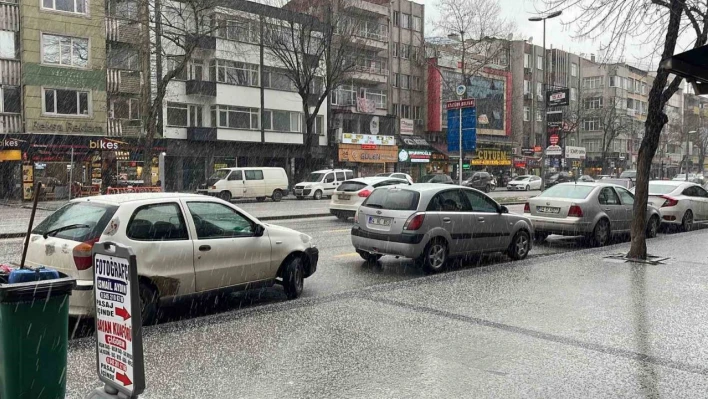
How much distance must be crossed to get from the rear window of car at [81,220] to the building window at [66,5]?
1254 inches

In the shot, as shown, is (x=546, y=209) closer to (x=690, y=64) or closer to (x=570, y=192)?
(x=570, y=192)

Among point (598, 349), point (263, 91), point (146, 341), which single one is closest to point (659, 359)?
point (598, 349)

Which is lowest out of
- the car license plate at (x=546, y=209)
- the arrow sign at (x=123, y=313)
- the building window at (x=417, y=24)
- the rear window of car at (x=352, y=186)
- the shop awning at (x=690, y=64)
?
the car license plate at (x=546, y=209)

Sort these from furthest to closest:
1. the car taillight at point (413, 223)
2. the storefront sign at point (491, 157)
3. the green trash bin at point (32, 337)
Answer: the storefront sign at point (491, 157), the car taillight at point (413, 223), the green trash bin at point (32, 337)

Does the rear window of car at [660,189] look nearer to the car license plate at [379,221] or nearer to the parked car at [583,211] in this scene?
the parked car at [583,211]

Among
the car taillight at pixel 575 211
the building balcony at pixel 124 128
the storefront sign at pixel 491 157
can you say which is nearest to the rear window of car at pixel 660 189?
the car taillight at pixel 575 211

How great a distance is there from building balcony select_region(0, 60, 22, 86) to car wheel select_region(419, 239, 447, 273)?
31.0 m

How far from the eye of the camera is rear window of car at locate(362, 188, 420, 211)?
395 inches

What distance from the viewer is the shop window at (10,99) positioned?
32219 mm

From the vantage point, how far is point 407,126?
56.9 meters

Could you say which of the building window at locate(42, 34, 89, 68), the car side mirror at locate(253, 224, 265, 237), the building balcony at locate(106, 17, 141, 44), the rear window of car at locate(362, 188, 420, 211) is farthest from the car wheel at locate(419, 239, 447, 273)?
the building balcony at locate(106, 17, 141, 44)

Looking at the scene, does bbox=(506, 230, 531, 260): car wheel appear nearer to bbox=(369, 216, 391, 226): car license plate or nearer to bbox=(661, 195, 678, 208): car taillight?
bbox=(369, 216, 391, 226): car license plate

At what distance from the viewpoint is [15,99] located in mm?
32688

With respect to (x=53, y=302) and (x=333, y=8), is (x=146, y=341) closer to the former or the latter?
(x=53, y=302)
